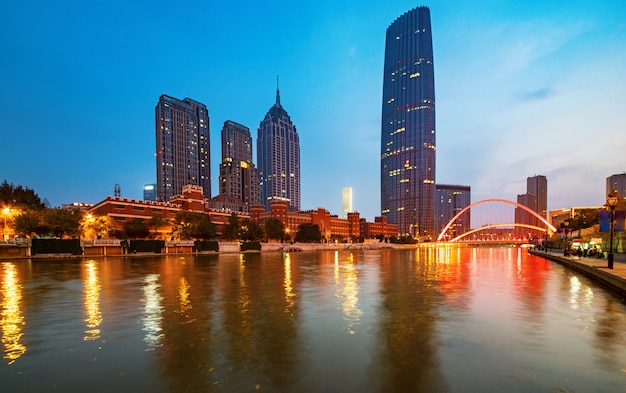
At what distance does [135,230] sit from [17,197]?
25.3 metres

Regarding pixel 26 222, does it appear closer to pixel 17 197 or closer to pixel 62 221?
pixel 62 221

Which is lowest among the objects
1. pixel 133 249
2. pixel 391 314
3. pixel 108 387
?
pixel 133 249

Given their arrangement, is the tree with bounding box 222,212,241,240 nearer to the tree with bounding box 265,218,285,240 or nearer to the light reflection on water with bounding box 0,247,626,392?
the tree with bounding box 265,218,285,240

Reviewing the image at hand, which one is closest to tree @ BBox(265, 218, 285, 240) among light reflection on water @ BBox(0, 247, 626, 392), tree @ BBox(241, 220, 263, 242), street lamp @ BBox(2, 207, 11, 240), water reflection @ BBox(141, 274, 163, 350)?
tree @ BBox(241, 220, 263, 242)

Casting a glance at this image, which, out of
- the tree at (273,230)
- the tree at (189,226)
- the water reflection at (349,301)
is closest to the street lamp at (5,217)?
the tree at (189,226)

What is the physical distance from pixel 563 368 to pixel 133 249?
260ft

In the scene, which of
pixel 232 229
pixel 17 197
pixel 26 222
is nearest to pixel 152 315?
pixel 26 222

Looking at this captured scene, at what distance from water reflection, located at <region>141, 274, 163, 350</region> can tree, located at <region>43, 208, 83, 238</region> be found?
60.2 metres

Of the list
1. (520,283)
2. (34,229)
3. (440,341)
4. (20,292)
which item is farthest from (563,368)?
(34,229)

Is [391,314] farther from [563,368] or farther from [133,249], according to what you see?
[133,249]

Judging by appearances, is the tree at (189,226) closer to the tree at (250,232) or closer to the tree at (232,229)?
the tree at (232,229)

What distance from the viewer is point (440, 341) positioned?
1011 cm

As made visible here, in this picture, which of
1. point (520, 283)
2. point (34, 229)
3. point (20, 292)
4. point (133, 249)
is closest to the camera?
point (20, 292)

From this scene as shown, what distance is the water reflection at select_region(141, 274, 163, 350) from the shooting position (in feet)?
33.9
